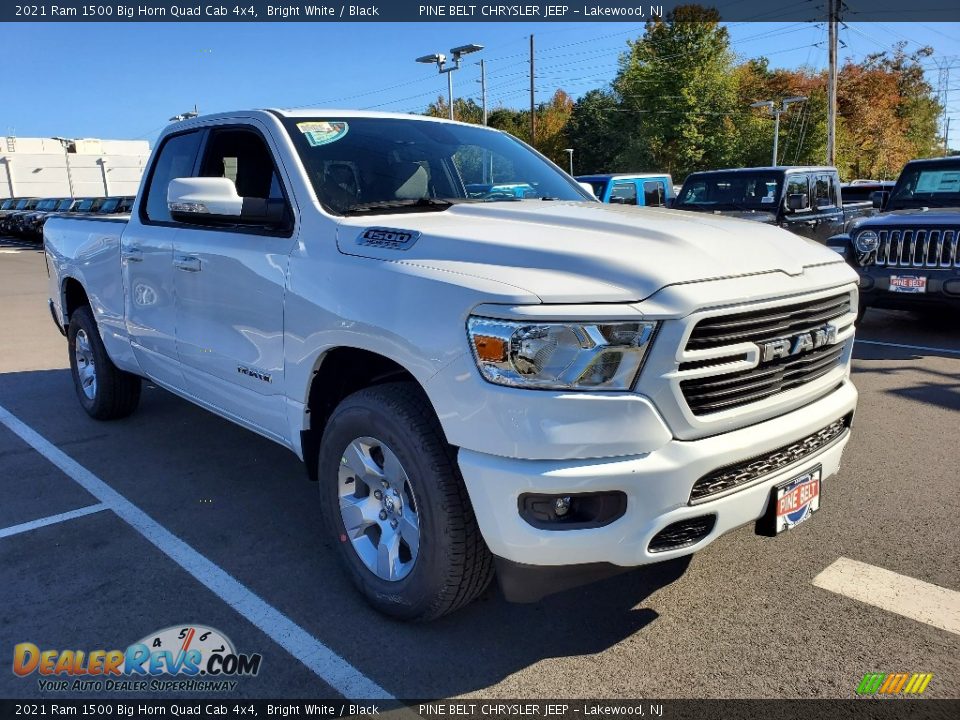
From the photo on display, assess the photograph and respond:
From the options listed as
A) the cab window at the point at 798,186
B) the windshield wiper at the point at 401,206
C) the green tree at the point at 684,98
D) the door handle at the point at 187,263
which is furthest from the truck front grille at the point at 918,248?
the green tree at the point at 684,98

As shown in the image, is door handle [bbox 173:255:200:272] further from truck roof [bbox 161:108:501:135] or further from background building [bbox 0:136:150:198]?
background building [bbox 0:136:150:198]

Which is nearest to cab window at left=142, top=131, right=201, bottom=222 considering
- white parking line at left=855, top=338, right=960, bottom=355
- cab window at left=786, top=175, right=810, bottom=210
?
white parking line at left=855, top=338, right=960, bottom=355

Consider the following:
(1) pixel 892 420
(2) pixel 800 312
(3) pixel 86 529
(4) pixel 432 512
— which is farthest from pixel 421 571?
(1) pixel 892 420

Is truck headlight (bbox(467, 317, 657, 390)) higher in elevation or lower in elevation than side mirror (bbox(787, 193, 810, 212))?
lower

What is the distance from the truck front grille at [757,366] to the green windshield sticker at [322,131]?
6.72 ft

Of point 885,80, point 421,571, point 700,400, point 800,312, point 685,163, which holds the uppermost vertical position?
point 885,80

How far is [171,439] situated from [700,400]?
3.98m

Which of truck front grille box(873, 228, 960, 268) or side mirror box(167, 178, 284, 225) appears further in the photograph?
truck front grille box(873, 228, 960, 268)

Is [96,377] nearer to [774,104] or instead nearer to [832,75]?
[832,75]

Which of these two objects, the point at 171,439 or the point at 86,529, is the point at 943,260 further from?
the point at 86,529

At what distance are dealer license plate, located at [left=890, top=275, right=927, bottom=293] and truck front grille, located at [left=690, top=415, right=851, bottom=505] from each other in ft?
18.8

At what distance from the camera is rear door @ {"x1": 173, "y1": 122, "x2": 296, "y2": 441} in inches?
129

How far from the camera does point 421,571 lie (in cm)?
263

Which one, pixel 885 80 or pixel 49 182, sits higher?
pixel 885 80
